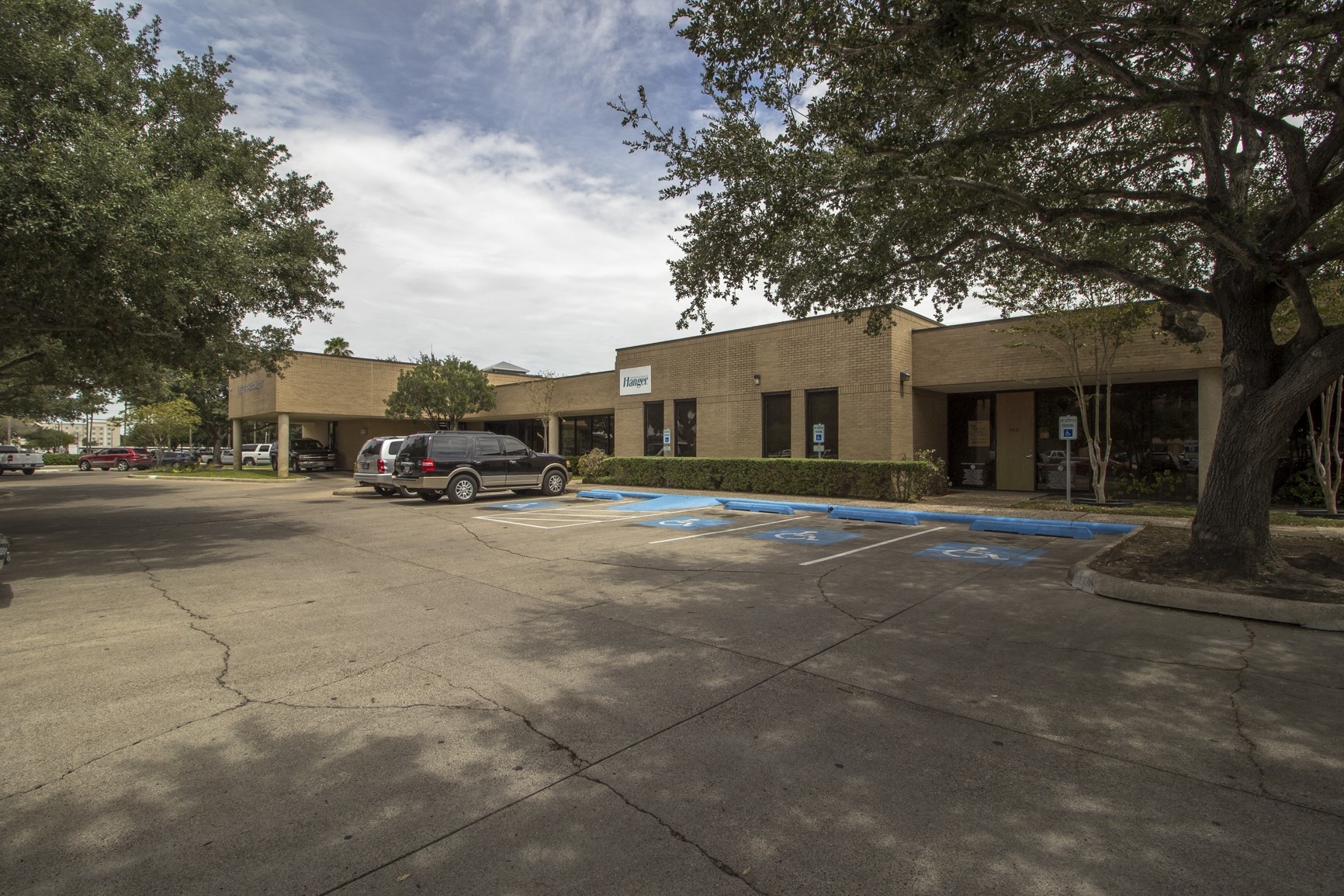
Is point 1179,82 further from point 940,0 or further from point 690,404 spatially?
point 690,404

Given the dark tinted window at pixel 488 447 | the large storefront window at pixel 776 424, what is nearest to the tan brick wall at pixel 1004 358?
the large storefront window at pixel 776 424

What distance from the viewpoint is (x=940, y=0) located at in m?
5.39

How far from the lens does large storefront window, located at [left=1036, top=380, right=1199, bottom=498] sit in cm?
1630

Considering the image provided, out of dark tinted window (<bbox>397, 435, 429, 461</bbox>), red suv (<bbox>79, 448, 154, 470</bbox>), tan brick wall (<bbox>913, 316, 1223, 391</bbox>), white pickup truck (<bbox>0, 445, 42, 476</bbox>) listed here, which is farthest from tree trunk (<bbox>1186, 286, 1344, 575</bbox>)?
white pickup truck (<bbox>0, 445, 42, 476</bbox>)

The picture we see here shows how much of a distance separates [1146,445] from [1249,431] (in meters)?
10.7

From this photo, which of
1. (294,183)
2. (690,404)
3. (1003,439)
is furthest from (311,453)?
(1003,439)

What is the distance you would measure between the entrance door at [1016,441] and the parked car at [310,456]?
31.8 m

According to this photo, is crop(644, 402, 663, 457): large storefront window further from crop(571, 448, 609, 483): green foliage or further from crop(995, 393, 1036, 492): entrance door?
crop(995, 393, 1036, 492): entrance door

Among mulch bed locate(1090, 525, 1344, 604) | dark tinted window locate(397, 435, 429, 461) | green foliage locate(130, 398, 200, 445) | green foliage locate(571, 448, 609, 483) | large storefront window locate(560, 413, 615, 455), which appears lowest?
mulch bed locate(1090, 525, 1344, 604)

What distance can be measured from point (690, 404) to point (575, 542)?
12.7m

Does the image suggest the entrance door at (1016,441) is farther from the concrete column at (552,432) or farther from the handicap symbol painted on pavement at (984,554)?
the concrete column at (552,432)

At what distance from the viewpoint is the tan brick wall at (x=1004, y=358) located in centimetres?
1463

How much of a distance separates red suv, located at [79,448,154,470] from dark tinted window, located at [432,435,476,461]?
44.4 metres

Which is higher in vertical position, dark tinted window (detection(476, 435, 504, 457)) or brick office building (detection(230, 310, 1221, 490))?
brick office building (detection(230, 310, 1221, 490))
